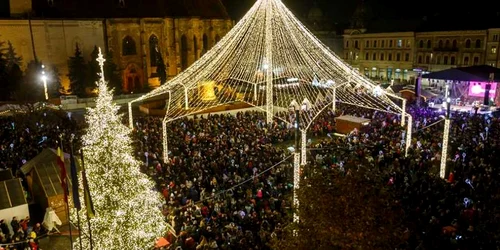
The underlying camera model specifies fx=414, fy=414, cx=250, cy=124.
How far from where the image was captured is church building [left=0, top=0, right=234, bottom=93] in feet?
131

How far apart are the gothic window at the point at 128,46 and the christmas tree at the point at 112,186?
124 feet

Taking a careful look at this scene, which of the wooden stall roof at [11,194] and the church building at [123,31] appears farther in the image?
the church building at [123,31]

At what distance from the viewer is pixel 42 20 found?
40125 millimetres

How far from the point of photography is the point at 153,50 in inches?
1954

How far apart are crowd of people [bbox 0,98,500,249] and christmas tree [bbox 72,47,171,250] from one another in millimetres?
1800

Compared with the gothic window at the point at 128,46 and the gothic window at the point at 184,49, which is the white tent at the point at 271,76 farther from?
the gothic window at the point at 128,46

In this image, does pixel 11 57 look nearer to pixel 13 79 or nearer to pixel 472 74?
pixel 13 79

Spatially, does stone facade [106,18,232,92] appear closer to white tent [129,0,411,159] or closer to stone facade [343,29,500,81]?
white tent [129,0,411,159]

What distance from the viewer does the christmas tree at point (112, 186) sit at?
35.9 feet

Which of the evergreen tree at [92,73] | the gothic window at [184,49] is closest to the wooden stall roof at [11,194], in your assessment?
the evergreen tree at [92,73]

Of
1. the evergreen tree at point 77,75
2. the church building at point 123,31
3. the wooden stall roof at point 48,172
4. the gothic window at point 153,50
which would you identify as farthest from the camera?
the gothic window at point 153,50

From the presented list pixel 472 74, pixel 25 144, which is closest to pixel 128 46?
pixel 25 144

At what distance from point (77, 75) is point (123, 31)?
8.52m

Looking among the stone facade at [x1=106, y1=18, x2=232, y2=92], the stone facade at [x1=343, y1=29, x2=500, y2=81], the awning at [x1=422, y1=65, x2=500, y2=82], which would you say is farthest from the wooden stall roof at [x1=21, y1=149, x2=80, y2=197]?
the stone facade at [x1=343, y1=29, x2=500, y2=81]
